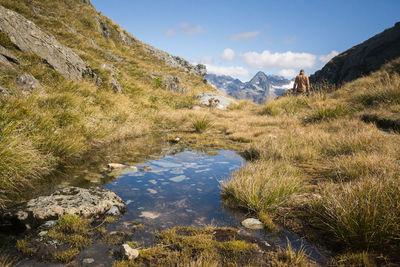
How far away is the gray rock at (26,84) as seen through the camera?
252 inches

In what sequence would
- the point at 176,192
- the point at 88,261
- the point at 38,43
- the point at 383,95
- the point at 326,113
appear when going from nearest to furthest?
A: the point at 88,261
the point at 176,192
the point at 383,95
the point at 326,113
the point at 38,43

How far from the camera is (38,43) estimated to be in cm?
967

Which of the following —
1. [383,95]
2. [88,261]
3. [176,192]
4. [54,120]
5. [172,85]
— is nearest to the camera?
[88,261]

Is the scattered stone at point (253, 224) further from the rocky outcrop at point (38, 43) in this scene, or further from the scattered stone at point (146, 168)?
the rocky outcrop at point (38, 43)

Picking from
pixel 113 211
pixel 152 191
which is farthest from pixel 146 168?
pixel 113 211

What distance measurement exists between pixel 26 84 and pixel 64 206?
18.8 feet

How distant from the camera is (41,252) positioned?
85.0 inches

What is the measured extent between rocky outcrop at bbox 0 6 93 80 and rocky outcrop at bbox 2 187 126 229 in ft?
27.8

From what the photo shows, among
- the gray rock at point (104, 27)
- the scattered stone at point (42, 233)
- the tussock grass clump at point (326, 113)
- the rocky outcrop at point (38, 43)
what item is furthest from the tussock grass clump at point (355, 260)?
the gray rock at point (104, 27)

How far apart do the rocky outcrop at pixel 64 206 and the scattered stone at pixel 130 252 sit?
0.97 metres

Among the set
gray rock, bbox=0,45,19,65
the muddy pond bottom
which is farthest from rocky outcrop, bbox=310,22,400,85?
gray rock, bbox=0,45,19,65

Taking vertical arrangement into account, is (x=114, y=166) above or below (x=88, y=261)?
above

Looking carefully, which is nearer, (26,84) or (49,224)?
(49,224)

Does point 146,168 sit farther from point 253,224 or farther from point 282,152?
point 282,152
